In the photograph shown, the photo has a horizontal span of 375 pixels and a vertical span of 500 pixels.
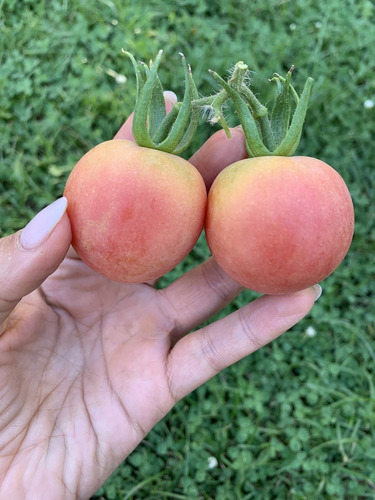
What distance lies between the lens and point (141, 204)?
1.80m

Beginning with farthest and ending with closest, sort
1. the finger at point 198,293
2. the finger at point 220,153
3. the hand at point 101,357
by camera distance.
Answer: the finger at point 198,293 → the finger at point 220,153 → the hand at point 101,357

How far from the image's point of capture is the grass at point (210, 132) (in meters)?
2.98

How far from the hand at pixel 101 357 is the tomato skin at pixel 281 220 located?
0.39 m

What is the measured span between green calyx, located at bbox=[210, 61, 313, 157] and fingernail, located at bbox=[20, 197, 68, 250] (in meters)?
0.65

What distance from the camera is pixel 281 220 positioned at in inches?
69.7

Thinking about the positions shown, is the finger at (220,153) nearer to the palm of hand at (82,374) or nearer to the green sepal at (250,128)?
the green sepal at (250,128)

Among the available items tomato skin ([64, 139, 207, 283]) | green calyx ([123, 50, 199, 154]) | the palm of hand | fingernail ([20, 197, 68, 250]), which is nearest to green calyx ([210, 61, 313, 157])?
green calyx ([123, 50, 199, 154])

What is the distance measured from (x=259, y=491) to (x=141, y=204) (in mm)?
2041

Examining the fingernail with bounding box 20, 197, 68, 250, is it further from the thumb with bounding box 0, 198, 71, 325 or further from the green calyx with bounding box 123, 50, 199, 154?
the green calyx with bounding box 123, 50, 199, 154

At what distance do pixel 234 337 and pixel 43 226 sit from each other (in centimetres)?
100

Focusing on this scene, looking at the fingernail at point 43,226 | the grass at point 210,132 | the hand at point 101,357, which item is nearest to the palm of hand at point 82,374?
the hand at point 101,357

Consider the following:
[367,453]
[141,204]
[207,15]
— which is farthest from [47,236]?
[207,15]

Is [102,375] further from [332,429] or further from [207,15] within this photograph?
[207,15]

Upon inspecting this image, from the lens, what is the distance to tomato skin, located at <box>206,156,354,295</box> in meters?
1.78
